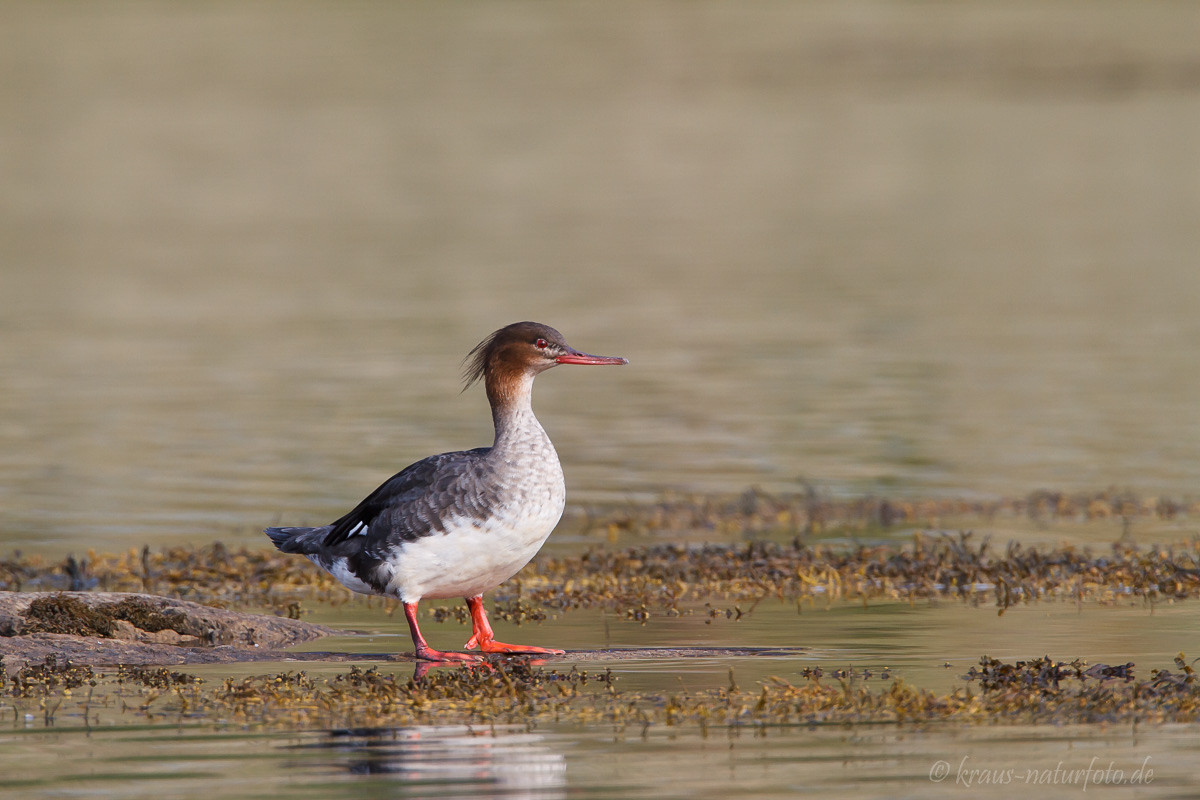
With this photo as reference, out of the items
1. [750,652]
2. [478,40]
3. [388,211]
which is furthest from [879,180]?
[750,652]

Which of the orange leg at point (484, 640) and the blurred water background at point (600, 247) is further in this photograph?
the blurred water background at point (600, 247)

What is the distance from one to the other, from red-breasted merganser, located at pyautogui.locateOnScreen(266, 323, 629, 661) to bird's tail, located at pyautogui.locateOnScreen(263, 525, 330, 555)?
35 cm

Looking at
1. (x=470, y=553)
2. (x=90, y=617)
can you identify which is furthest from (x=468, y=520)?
(x=90, y=617)

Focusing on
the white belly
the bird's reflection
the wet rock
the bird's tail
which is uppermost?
the bird's tail

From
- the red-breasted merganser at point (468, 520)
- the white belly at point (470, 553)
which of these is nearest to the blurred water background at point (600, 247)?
the red-breasted merganser at point (468, 520)

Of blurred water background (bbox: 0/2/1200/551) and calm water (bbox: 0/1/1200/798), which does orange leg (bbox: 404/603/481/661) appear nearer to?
calm water (bbox: 0/1/1200/798)

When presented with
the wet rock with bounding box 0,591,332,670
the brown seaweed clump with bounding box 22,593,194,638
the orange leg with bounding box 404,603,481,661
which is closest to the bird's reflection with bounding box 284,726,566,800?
the orange leg with bounding box 404,603,481,661

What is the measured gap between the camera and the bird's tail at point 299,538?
12609 mm

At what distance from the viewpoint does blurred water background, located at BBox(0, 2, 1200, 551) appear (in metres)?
23.6

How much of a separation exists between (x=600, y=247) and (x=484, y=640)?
158 feet

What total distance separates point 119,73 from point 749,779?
121 metres

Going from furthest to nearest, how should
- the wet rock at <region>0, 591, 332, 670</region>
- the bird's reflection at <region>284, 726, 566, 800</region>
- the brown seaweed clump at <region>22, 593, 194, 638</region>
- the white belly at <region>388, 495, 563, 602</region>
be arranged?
the brown seaweed clump at <region>22, 593, 194, 638</region> → the wet rock at <region>0, 591, 332, 670</region> → the white belly at <region>388, 495, 563, 602</region> → the bird's reflection at <region>284, 726, 566, 800</region>

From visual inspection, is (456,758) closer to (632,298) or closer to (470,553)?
(470,553)

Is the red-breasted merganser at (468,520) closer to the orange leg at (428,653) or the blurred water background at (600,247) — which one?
the orange leg at (428,653)
